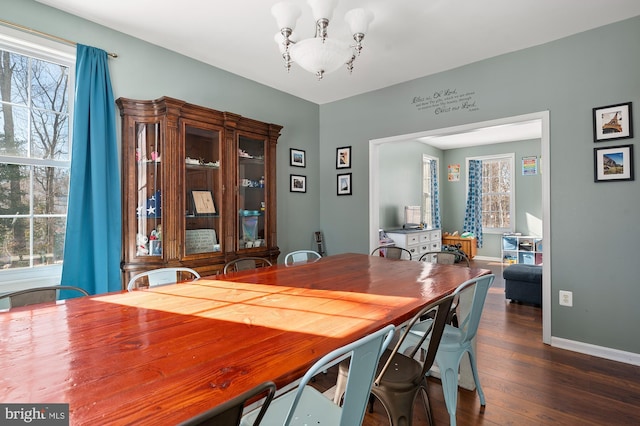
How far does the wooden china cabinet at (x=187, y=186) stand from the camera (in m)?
2.62

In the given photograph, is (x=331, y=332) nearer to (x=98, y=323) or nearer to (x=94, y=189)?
(x=98, y=323)

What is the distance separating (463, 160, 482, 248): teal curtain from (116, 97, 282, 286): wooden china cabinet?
19.1 feet

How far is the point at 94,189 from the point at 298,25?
6.68 feet

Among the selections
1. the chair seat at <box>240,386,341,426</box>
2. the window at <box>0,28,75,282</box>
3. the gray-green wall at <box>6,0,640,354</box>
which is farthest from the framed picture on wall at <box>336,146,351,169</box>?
the chair seat at <box>240,386,341,426</box>

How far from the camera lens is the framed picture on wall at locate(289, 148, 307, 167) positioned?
4227 mm

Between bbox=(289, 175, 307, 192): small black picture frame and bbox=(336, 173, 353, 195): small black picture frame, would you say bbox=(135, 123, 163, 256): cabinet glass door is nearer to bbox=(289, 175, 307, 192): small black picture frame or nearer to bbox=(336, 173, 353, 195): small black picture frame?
bbox=(289, 175, 307, 192): small black picture frame

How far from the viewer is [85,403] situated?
0.70m

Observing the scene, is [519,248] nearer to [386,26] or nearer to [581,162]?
[581,162]

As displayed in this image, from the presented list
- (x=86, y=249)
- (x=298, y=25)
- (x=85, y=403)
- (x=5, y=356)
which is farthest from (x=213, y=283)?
(x=298, y=25)

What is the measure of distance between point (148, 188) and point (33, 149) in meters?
0.79

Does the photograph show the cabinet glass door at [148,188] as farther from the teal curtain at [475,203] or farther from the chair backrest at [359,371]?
the teal curtain at [475,203]

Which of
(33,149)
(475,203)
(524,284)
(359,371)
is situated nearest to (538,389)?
(359,371)

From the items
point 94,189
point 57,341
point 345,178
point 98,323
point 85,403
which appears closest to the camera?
point 85,403

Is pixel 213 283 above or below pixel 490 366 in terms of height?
above
